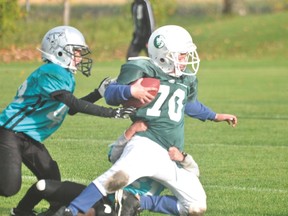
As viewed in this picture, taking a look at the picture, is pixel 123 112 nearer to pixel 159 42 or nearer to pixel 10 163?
pixel 159 42

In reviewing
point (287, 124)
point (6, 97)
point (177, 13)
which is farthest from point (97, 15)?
point (287, 124)

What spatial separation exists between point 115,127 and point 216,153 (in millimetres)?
2357

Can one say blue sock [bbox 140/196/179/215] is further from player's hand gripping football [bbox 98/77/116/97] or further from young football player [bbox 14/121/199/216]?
player's hand gripping football [bbox 98/77/116/97]

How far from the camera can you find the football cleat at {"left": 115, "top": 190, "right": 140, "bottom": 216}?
20.3 feet

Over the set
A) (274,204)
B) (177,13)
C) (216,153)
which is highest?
(274,204)

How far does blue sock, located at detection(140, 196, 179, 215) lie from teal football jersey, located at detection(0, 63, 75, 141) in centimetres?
86

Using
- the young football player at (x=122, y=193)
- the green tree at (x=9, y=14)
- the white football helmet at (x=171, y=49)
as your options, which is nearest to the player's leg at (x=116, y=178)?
the young football player at (x=122, y=193)

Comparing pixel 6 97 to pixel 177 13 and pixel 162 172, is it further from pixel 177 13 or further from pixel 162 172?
Result: pixel 177 13

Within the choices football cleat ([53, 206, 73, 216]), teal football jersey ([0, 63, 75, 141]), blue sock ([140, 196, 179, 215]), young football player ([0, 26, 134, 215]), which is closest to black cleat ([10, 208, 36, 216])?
young football player ([0, 26, 134, 215])

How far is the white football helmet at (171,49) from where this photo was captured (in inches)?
249

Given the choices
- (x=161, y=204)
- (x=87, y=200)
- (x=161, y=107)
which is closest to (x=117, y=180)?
(x=87, y=200)

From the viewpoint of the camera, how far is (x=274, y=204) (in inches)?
290

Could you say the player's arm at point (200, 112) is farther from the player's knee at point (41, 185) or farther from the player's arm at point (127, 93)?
the player's knee at point (41, 185)

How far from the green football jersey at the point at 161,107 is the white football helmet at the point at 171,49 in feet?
0.18
